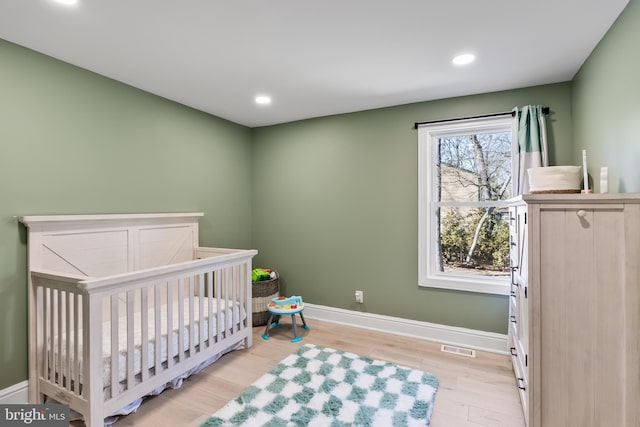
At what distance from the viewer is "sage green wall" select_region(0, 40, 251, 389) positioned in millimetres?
1901

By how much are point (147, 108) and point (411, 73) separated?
2.25m

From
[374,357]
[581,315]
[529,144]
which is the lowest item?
[374,357]

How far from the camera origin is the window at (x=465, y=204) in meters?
2.77

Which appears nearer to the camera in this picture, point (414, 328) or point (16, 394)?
point (16, 394)

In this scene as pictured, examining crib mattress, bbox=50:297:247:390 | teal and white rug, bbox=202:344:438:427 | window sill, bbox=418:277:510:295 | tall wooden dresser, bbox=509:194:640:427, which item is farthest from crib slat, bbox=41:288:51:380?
window sill, bbox=418:277:510:295

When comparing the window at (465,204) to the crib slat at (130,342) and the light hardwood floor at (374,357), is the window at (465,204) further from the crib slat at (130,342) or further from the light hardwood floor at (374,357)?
the crib slat at (130,342)

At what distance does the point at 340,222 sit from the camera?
11.0 ft

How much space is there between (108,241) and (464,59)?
2.95 meters

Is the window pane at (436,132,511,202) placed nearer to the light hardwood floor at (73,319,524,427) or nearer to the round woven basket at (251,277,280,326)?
the light hardwood floor at (73,319,524,427)

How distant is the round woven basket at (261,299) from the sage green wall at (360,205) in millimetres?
374

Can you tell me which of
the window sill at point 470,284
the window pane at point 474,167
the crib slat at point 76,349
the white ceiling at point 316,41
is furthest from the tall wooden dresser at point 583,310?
the crib slat at point 76,349

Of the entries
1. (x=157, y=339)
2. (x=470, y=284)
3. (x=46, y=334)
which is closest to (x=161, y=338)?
(x=157, y=339)

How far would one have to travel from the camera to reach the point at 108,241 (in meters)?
2.37

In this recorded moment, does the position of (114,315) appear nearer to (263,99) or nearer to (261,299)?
(261,299)
